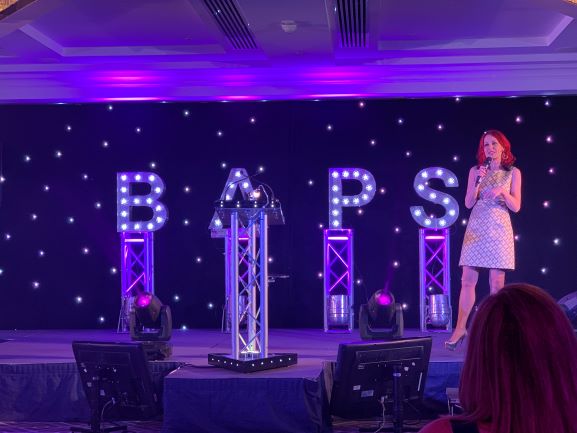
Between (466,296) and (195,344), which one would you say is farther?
(195,344)

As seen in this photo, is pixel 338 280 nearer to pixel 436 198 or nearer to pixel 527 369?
pixel 436 198

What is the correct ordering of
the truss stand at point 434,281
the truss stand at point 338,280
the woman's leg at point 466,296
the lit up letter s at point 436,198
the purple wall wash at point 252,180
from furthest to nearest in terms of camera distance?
the purple wall wash at point 252,180, the lit up letter s at point 436,198, the truss stand at point 338,280, the truss stand at point 434,281, the woman's leg at point 466,296

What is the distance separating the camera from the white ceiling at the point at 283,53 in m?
7.09

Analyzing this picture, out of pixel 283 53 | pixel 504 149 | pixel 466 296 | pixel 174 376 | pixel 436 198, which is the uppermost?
pixel 283 53

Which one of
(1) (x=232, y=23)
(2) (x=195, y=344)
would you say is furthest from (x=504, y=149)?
(2) (x=195, y=344)

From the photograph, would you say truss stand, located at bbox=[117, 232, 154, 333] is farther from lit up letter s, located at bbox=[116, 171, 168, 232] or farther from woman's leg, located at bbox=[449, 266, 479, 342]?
woman's leg, located at bbox=[449, 266, 479, 342]

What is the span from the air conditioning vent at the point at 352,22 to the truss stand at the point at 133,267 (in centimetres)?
297

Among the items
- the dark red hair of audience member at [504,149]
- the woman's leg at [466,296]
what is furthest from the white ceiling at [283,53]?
the woman's leg at [466,296]

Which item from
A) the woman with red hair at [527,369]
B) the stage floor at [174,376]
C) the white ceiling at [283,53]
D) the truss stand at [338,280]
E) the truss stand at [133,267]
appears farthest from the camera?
the truss stand at [133,267]

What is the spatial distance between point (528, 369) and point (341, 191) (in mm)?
7149

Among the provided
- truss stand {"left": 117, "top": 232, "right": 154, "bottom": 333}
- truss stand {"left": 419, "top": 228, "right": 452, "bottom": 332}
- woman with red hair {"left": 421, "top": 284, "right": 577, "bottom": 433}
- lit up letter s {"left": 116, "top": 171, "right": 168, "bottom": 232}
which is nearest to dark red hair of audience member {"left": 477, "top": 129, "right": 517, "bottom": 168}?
truss stand {"left": 419, "top": 228, "right": 452, "bottom": 332}

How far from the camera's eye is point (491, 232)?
593cm

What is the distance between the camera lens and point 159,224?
28.1 feet

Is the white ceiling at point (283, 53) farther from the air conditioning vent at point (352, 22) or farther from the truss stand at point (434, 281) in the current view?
the truss stand at point (434, 281)
